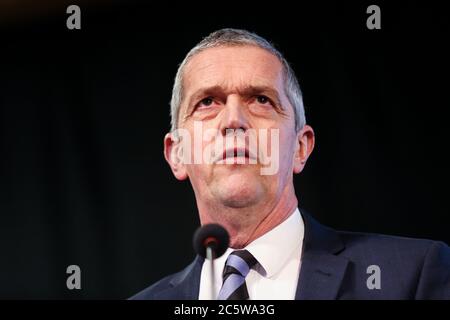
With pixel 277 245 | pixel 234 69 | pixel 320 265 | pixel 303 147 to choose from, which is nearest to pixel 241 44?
pixel 234 69

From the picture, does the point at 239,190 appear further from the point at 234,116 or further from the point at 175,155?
the point at 175,155

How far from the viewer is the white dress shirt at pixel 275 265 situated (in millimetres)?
2035

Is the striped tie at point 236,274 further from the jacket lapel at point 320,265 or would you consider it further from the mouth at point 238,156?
the mouth at point 238,156

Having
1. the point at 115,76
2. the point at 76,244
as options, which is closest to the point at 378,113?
the point at 115,76

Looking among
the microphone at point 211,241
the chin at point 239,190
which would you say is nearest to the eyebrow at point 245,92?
the chin at point 239,190

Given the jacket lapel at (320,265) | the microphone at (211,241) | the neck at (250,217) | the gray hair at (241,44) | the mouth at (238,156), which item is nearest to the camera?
the microphone at (211,241)

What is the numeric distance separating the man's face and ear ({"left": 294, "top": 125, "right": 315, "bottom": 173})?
21 mm

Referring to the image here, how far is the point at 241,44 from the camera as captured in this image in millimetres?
2254

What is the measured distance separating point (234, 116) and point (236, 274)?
0.50 m

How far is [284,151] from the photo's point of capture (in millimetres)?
2188

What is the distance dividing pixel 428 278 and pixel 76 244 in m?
1.26

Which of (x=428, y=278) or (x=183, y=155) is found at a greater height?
(x=183, y=155)
